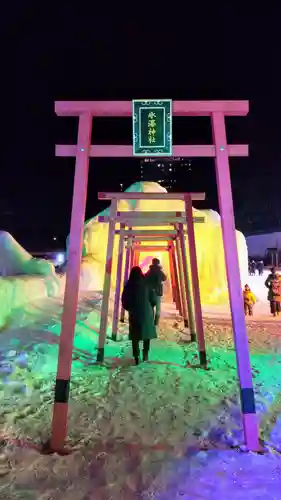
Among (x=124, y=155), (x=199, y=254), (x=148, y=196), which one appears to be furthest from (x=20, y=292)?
(x=199, y=254)

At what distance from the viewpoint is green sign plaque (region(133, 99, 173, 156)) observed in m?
4.34

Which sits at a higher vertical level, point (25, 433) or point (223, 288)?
point (223, 288)

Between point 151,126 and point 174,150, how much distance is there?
0.34 meters

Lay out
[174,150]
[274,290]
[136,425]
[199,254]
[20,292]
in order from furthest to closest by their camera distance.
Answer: [199,254]
[274,290]
[20,292]
[136,425]
[174,150]

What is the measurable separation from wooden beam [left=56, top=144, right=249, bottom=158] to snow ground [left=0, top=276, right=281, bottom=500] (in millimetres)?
2796

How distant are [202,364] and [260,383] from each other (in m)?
1.27

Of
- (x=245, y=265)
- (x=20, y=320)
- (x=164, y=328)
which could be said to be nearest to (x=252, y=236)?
(x=245, y=265)

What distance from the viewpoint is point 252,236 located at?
49.6 m

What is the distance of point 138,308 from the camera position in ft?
22.6

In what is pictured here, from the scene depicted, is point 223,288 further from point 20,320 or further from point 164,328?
point 20,320

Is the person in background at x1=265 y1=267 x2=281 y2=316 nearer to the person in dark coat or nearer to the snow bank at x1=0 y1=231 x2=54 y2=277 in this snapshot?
the snow bank at x1=0 y1=231 x2=54 y2=277

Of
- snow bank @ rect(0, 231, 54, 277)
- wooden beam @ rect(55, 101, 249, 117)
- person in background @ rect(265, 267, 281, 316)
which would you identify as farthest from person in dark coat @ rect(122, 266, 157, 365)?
snow bank @ rect(0, 231, 54, 277)

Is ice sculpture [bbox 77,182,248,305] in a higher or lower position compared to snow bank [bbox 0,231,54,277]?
higher

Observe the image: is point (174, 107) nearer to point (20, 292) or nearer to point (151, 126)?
point (151, 126)
